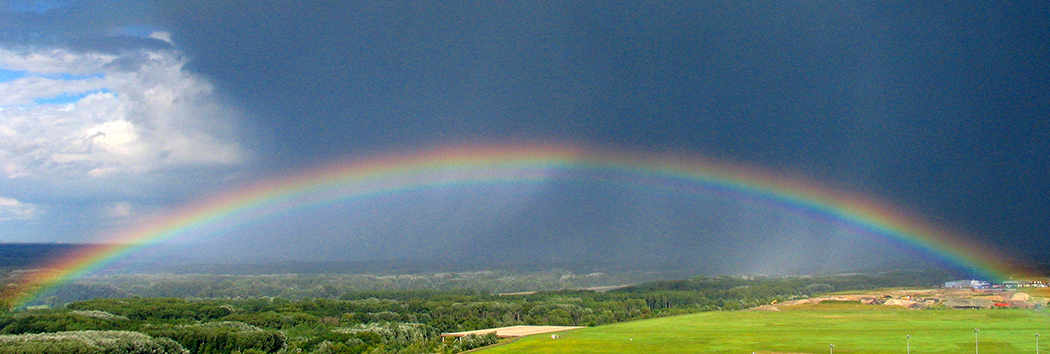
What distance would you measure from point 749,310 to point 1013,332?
33.1m

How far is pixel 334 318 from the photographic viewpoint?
2677 inches

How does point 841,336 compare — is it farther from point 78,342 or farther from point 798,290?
point 798,290

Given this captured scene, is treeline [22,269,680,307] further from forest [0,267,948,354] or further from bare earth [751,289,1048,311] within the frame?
bare earth [751,289,1048,311]

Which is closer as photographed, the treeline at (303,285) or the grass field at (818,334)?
the grass field at (818,334)

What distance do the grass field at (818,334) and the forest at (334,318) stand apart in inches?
327

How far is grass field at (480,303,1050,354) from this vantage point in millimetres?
43375

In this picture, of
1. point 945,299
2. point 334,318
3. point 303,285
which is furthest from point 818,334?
point 303,285

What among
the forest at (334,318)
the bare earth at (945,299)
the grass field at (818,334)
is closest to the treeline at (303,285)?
the forest at (334,318)

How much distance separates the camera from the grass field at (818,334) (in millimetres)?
43375

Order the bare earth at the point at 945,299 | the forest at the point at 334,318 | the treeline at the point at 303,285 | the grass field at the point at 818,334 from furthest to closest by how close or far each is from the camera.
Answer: the treeline at the point at 303,285, the bare earth at the point at 945,299, the forest at the point at 334,318, the grass field at the point at 818,334

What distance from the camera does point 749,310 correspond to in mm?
78875

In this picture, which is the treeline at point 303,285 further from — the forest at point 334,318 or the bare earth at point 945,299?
the bare earth at point 945,299

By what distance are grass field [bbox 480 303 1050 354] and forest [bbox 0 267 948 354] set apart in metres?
8.31

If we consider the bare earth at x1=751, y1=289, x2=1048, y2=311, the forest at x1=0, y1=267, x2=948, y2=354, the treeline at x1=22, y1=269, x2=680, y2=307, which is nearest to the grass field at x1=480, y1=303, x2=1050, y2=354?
the bare earth at x1=751, y1=289, x2=1048, y2=311
